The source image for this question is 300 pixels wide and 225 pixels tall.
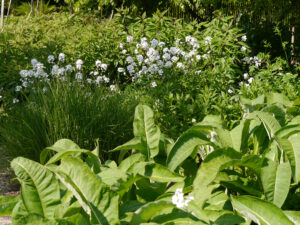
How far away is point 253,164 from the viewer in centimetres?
198

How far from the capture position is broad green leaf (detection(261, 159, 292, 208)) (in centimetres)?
187

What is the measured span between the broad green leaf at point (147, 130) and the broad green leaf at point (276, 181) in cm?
61

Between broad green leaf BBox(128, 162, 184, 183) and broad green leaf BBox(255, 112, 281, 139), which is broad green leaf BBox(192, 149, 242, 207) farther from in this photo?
broad green leaf BBox(255, 112, 281, 139)

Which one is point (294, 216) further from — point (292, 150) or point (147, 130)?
point (147, 130)

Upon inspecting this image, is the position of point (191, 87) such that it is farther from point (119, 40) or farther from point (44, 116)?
point (119, 40)

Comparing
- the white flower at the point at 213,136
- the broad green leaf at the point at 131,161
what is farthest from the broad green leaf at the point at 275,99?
the broad green leaf at the point at 131,161

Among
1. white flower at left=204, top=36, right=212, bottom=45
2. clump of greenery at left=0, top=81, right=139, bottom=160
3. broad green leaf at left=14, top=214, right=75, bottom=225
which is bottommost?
clump of greenery at left=0, top=81, right=139, bottom=160

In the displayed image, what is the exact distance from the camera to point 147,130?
2326 mm

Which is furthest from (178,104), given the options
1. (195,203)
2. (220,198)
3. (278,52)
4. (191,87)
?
(278,52)

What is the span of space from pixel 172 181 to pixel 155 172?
109 mm

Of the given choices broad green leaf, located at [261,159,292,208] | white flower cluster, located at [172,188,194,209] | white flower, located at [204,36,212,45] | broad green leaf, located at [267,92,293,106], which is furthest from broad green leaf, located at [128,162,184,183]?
white flower, located at [204,36,212,45]

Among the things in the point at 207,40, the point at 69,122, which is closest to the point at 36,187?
the point at 69,122

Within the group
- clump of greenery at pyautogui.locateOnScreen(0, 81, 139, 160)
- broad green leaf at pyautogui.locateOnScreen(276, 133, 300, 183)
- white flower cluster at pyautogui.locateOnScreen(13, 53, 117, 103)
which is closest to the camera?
broad green leaf at pyautogui.locateOnScreen(276, 133, 300, 183)

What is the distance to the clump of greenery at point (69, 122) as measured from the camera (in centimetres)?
351
